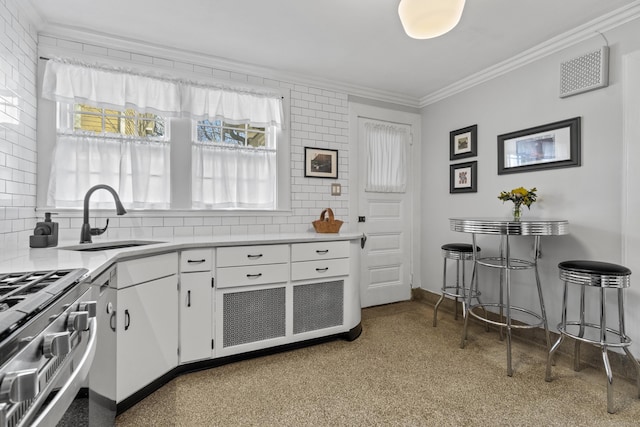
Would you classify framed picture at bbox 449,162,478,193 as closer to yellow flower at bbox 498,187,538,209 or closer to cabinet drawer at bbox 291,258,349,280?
yellow flower at bbox 498,187,538,209

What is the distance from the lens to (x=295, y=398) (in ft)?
6.52

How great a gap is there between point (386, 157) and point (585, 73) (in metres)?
1.97

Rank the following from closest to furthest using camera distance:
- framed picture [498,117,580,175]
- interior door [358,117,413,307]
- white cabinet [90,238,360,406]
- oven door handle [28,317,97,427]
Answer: oven door handle [28,317,97,427]
white cabinet [90,238,360,406]
framed picture [498,117,580,175]
interior door [358,117,413,307]

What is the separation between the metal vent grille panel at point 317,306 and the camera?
2.64 meters

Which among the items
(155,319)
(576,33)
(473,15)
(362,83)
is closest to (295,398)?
(155,319)

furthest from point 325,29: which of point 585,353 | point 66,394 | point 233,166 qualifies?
point 585,353

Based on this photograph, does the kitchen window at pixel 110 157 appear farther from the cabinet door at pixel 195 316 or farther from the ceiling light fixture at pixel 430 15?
the ceiling light fixture at pixel 430 15

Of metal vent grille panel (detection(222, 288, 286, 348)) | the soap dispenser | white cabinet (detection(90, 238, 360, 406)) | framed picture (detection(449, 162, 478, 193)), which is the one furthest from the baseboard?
the soap dispenser

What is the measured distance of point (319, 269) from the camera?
2727 millimetres

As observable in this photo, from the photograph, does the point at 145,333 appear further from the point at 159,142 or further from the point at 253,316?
the point at 159,142

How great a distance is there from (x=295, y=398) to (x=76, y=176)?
237cm

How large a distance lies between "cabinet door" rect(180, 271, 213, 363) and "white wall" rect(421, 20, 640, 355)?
2.76 metres

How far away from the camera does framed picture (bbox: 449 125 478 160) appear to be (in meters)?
3.44

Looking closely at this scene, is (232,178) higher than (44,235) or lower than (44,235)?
higher
